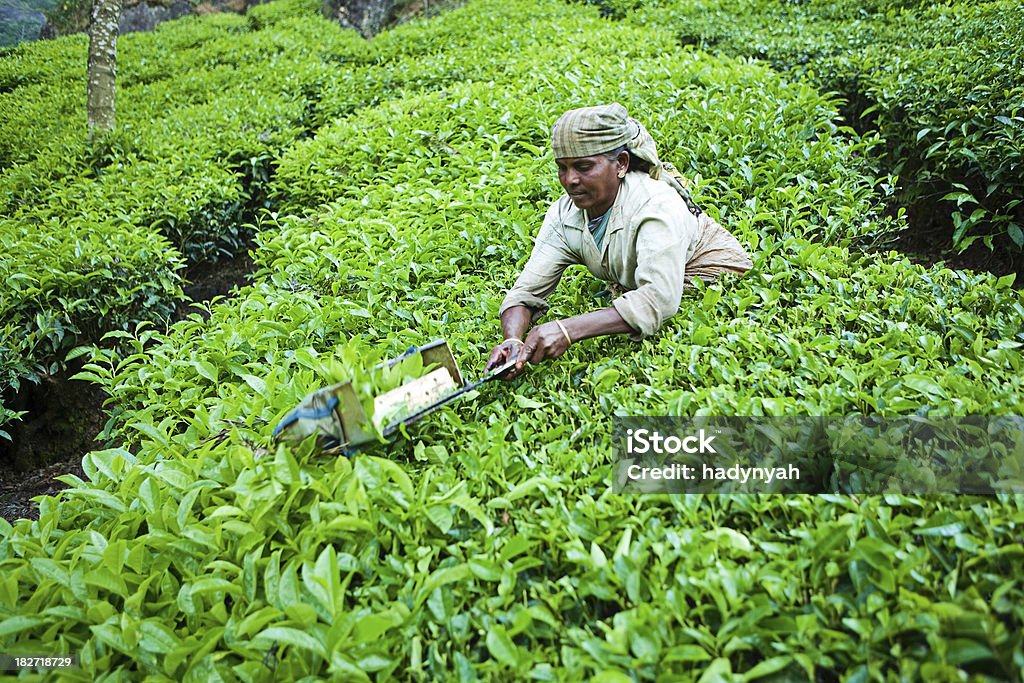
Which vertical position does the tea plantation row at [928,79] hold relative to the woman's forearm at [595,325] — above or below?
above

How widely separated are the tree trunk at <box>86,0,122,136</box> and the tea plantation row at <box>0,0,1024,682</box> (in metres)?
3.77

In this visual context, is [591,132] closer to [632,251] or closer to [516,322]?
[632,251]

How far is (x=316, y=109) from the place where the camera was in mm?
6246

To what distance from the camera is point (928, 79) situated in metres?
3.91

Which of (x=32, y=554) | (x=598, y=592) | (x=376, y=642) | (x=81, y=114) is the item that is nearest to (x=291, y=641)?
(x=376, y=642)

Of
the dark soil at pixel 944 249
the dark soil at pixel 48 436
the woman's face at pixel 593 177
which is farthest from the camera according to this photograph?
the dark soil at pixel 48 436

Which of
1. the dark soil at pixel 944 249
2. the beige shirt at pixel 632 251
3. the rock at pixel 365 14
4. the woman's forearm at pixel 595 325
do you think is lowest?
the dark soil at pixel 944 249

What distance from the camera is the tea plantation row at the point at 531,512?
1.34m

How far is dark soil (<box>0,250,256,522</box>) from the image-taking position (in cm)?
331

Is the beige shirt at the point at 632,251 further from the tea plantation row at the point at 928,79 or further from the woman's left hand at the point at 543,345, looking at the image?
the tea plantation row at the point at 928,79

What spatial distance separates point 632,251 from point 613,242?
0.09 metres

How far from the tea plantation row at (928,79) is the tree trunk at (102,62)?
17.2 ft

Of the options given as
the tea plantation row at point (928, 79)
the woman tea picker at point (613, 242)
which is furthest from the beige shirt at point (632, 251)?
the tea plantation row at point (928, 79)

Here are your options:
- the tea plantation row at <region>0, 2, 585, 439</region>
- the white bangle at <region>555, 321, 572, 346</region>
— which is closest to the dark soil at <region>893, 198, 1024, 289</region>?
the white bangle at <region>555, 321, 572, 346</region>
